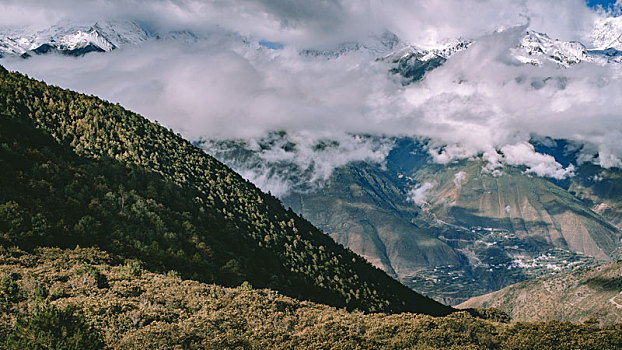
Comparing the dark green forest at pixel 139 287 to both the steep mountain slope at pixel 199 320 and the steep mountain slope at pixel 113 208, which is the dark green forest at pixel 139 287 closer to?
the steep mountain slope at pixel 199 320

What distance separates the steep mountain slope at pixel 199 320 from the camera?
52406mm

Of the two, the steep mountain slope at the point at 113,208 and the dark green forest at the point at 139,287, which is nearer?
the dark green forest at the point at 139,287

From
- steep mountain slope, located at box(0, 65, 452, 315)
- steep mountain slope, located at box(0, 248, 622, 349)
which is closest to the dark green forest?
steep mountain slope, located at box(0, 248, 622, 349)

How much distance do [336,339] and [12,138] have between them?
111663mm

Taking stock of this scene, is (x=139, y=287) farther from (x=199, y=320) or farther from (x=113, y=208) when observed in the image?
(x=113, y=208)

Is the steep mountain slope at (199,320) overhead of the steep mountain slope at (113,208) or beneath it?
beneath

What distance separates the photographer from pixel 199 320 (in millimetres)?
61562

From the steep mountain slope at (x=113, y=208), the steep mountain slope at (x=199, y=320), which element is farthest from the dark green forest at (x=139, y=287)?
the steep mountain slope at (x=113, y=208)

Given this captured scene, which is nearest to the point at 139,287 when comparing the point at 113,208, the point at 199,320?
the point at 199,320

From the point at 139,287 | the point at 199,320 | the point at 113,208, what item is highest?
the point at 113,208

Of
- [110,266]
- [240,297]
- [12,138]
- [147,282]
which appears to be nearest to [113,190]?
[12,138]

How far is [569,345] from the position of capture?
64.1 meters

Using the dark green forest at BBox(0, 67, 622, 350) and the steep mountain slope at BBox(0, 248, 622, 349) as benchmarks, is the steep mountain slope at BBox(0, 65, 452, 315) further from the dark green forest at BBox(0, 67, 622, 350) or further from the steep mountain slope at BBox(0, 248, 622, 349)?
the steep mountain slope at BBox(0, 248, 622, 349)

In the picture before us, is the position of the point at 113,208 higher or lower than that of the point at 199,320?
higher
